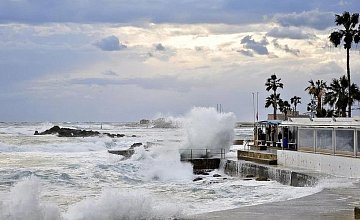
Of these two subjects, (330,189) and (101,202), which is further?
(330,189)

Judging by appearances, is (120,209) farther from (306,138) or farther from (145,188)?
(306,138)

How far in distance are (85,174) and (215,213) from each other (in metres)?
17.6

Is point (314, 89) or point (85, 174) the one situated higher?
point (314, 89)

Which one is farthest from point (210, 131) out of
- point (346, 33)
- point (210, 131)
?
point (346, 33)

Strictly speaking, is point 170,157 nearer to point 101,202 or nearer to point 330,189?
point 330,189

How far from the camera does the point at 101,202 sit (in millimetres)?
11859

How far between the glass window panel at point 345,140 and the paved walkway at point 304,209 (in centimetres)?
691

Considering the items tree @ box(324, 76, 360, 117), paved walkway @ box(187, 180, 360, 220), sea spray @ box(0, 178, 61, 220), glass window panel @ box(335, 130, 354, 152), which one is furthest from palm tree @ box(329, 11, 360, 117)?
sea spray @ box(0, 178, 61, 220)

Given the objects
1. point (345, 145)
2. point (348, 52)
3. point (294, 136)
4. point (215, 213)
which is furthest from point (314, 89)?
point (215, 213)

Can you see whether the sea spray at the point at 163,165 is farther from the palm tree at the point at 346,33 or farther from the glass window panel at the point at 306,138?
the palm tree at the point at 346,33

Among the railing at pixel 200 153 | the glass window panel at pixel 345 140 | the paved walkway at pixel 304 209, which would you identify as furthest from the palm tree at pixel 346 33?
the paved walkway at pixel 304 209

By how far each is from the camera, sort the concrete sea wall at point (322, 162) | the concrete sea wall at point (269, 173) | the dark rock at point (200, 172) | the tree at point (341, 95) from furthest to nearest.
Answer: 1. the tree at point (341, 95)
2. the dark rock at point (200, 172)
3. the concrete sea wall at point (322, 162)
4. the concrete sea wall at point (269, 173)

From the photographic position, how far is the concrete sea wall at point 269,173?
20.4 m

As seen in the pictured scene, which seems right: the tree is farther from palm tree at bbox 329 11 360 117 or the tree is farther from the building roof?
the building roof
